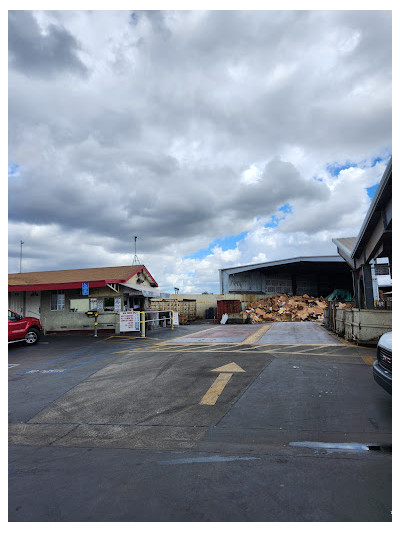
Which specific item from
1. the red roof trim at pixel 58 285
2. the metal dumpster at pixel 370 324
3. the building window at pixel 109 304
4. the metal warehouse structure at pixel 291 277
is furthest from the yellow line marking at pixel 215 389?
the metal warehouse structure at pixel 291 277

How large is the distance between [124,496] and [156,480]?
0.45m

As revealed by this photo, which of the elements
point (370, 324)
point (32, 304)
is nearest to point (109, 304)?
point (32, 304)

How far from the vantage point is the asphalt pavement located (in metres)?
3.30

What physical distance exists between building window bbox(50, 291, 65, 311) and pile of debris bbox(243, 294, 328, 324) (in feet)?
56.0

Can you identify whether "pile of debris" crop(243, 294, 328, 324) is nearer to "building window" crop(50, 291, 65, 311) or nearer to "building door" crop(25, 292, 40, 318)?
"building window" crop(50, 291, 65, 311)

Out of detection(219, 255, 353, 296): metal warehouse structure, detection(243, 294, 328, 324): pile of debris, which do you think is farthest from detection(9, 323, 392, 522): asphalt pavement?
detection(219, 255, 353, 296): metal warehouse structure

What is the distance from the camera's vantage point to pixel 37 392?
835 cm

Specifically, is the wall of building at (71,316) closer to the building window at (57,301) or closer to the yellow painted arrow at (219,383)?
the building window at (57,301)

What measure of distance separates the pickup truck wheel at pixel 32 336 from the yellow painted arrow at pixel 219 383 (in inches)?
433

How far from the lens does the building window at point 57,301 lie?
21.0m

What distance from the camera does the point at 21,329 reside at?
1576 cm

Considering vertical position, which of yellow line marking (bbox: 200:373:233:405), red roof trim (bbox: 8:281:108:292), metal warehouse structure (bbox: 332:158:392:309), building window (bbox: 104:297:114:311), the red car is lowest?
yellow line marking (bbox: 200:373:233:405)

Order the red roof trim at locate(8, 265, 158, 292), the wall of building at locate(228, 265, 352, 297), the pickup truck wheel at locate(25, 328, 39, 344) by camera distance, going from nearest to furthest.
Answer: the pickup truck wheel at locate(25, 328, 39, 344) < the red roof trim at locate(8, 265, 158, 292) < the wall of building at locate(228, 265, 352, 297)

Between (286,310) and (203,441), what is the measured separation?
31589mm
